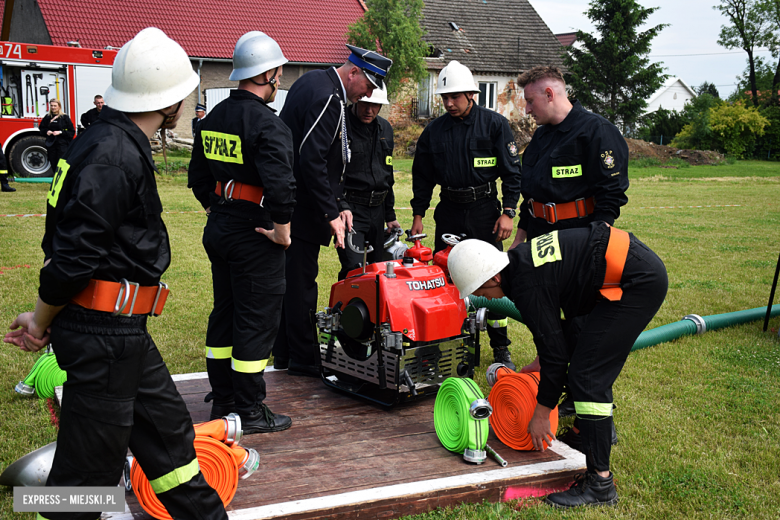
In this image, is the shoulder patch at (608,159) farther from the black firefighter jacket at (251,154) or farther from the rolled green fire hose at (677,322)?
the black firefighter jacket at (251,154)

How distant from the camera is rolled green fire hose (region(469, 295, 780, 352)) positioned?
5.58 metres

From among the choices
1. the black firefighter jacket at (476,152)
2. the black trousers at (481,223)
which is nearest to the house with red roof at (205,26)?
the black firefighter jacket at (476,152)

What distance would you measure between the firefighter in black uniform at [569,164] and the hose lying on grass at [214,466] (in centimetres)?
220

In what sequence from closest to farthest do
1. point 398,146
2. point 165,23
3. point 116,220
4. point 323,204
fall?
point 116,220 → point 323,204 → point 165,23 → point 398,146

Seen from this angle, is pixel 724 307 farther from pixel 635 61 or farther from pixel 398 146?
pixel 635 61

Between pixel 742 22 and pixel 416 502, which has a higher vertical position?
pixel 742 22

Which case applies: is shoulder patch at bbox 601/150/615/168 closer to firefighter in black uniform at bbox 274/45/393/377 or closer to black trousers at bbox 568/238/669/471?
black trousers at bbox 568/238/669/471

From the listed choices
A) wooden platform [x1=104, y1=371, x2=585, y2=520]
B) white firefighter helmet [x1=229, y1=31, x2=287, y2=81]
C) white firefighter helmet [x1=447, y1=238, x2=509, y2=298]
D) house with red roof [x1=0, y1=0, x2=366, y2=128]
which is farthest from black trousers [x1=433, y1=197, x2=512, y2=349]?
house with red roof [x1=0, y1=0, x2=366, y2=128]

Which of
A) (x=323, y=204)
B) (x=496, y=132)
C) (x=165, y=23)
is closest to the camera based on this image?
(x=323, y=204)

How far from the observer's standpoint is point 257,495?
3.19 metres

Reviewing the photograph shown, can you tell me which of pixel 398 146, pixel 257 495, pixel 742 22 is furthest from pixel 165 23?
pixel 742 22

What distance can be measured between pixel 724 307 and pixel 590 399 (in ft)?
16.4

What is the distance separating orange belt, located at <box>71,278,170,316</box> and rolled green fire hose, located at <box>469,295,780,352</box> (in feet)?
11.5

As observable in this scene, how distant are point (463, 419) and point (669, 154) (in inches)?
1390
